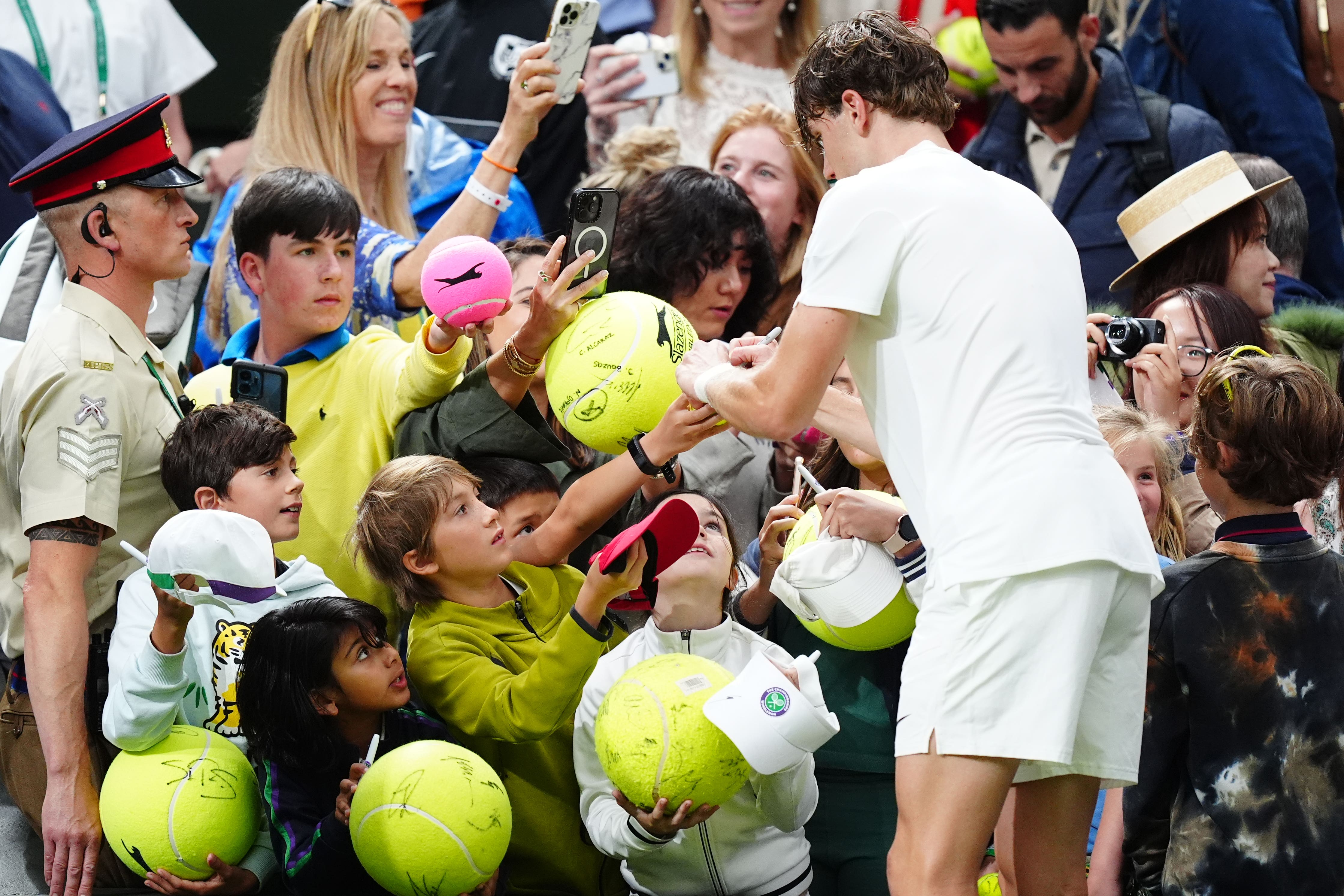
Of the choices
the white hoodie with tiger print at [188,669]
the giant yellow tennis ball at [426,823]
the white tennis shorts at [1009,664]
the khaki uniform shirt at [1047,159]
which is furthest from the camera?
the khaki uniform shirt at [1047,159]

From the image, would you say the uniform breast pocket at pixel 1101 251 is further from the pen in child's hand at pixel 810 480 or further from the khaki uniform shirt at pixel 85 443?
the khaki uniform shirt at pixel 85 443

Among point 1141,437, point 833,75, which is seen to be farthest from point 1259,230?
point 833,75

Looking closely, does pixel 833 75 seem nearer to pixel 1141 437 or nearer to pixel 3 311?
pixel 1141 437

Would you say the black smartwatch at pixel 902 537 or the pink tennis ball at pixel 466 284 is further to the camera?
the pink tennis ball at pixel 466 284

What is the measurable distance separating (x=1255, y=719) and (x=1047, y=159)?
2.63 metres

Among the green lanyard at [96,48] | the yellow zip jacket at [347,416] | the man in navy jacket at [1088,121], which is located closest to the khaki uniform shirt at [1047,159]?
the man in navy jacket at [1088,121]

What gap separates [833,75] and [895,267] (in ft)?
1.34

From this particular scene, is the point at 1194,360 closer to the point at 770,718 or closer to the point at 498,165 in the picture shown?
the point at 770,718

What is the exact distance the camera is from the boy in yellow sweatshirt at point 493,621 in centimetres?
314

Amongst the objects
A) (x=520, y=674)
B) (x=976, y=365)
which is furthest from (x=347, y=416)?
(x=976, y=365)

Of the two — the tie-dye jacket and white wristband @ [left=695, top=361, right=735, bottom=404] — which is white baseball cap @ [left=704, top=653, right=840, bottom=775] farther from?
the tie-dye jacket

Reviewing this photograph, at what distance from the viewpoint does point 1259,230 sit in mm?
4266

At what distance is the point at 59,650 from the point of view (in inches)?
118

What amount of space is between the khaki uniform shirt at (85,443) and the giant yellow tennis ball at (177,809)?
0.44 m
